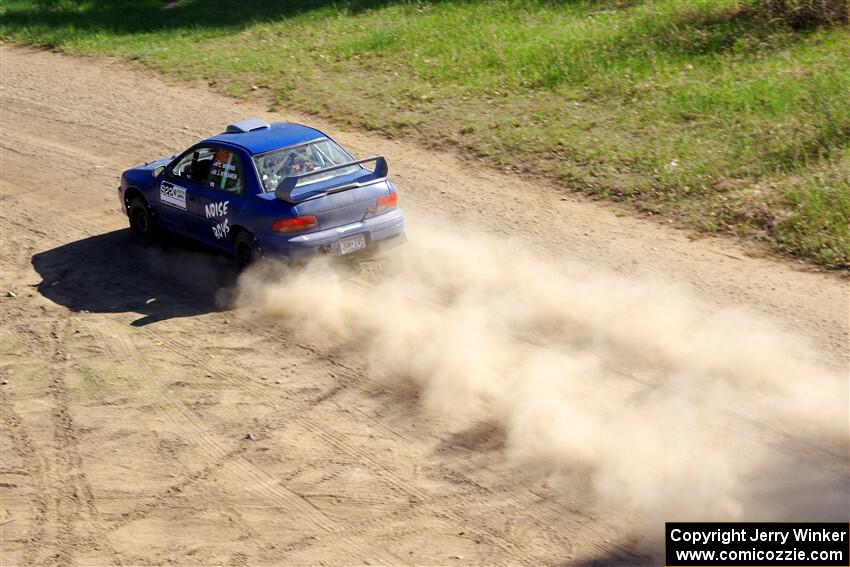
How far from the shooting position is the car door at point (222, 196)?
11.1 m

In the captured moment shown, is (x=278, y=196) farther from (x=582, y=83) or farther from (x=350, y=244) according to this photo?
(x=582, y=83)

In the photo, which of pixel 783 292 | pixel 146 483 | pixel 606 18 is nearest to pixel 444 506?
pixel 146 483

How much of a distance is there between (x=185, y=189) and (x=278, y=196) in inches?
69.4

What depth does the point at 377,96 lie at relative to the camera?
17.8 m

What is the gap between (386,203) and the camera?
11.1 metres

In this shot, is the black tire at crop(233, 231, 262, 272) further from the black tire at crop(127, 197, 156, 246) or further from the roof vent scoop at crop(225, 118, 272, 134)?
the black tire at crop(127, 197, 156, 246)

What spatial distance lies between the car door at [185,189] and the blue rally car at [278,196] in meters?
0.01

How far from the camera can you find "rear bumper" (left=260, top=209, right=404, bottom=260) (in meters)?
10.6

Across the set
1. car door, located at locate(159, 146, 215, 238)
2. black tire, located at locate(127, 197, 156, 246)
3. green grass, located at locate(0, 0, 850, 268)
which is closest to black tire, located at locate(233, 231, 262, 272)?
car door, located at locate(159, 146, 215, 238)

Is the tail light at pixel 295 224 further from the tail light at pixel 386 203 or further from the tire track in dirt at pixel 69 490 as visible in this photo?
the tire track in dirt at pixel 69 490

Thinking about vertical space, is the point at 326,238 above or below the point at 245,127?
below

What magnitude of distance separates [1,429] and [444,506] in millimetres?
4465

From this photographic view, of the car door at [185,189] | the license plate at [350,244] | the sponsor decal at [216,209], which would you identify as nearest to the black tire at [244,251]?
the sponsor decal at [216,209]

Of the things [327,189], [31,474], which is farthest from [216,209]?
[31,474]
